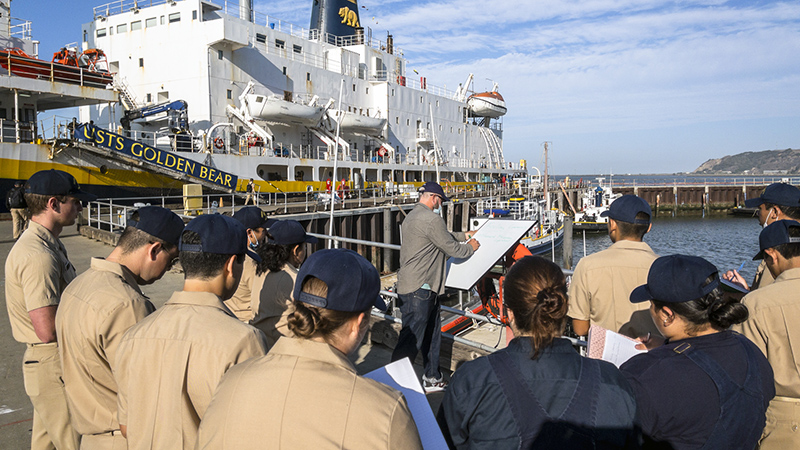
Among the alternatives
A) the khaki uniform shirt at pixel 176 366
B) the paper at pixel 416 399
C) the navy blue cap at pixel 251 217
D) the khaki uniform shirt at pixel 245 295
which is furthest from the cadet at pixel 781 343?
the navy blue cap at pixel 251 217

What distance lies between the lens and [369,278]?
160 centimetres

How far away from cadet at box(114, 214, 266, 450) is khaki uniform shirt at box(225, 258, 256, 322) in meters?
1.56

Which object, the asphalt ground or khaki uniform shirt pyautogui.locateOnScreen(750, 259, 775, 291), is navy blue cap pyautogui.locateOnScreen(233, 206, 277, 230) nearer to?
the asphalt ground

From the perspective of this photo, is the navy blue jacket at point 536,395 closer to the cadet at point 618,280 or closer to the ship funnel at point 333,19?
the cadet at point 618,280

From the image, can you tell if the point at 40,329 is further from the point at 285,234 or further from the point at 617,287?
the point at 617,287

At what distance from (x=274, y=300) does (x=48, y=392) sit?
1.35 meters

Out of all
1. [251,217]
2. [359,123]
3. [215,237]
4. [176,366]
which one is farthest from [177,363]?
[359,123]

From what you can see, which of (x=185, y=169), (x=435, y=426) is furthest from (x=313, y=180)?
(x=435, y=426)

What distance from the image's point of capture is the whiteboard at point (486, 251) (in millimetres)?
4480

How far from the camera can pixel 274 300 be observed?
327cm

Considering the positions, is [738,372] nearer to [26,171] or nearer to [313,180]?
[26,171]

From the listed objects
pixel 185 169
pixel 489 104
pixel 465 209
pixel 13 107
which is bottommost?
pixel 465 209

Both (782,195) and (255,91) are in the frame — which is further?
(255,91)

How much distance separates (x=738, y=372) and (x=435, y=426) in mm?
1190
